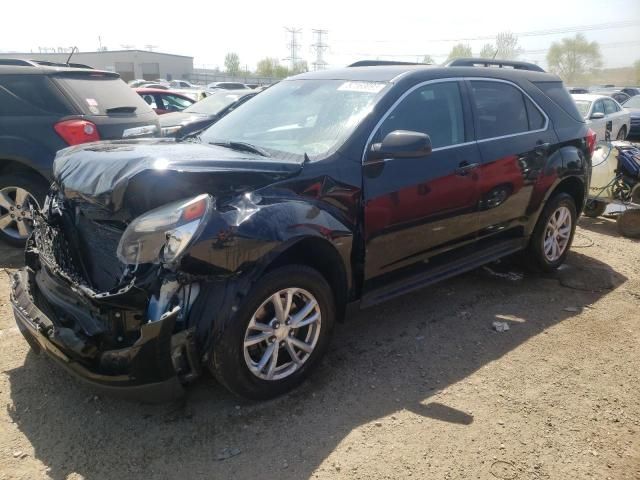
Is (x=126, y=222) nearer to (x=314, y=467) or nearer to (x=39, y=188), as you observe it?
(x=314, y=467)

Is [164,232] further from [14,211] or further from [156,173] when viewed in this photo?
[14,211]

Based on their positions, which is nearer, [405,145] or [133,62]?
[405,145]

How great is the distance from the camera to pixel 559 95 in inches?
191

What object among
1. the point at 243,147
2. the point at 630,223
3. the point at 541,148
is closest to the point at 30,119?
the point at 243,147

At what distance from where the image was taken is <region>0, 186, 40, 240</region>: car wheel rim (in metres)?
5.02

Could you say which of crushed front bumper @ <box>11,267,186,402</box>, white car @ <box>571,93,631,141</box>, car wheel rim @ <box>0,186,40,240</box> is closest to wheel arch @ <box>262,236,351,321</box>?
crushed front bumper @ <box>11,267,186,402</box>

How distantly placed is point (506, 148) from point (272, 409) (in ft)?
9.03

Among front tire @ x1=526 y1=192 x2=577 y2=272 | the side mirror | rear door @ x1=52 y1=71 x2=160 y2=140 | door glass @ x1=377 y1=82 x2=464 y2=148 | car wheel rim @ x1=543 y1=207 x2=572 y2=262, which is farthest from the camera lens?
rear door @ x1=52 y1=71 x2=160 y2=140

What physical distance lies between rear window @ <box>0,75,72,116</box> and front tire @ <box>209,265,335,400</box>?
3.64 metres

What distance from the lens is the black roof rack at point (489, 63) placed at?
4.41m

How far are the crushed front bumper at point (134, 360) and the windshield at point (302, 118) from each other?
4.67 feet

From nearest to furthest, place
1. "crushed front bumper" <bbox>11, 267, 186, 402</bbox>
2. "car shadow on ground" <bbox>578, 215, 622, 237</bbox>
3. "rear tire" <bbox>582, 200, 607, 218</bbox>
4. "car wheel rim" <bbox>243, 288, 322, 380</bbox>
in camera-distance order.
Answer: "crushed front bumper" <bbox>11, 267, 186, 402</bbox> < "car wheel rim" <bbox>243, 288, 322, 380</bbox> < "car shadow on ground" <bbox>578, 215, 622, 237</bbox> < "rear tire" <bbox>582, 200, 607, 218</bbox>

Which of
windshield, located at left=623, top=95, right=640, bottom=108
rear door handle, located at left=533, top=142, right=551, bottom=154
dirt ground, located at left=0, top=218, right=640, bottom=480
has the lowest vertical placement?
dirt ground, located at left=0, top=218, right=640, bottom=480

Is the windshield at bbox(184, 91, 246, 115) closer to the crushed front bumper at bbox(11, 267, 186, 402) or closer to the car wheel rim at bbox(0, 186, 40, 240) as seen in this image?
the car wheel rim at bbox(0, 186, 40, 240)
